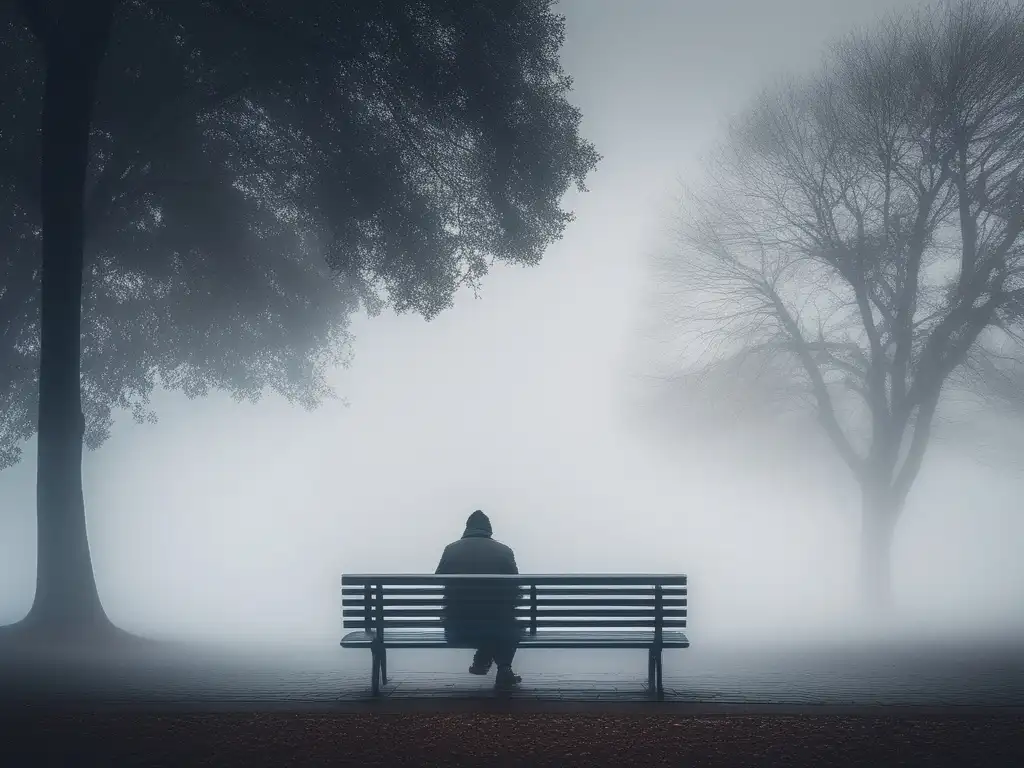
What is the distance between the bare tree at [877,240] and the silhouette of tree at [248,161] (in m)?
8.13

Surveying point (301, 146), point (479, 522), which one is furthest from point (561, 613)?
point (301, 146)

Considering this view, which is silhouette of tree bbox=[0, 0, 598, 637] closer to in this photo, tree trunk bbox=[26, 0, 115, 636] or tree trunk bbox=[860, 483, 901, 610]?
tree trunk bbox=[26, 0, 115, 636]

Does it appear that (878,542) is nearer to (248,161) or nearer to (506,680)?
(506,680)

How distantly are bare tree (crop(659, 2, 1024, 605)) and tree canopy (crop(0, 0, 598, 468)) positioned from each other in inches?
318

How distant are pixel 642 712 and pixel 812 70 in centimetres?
1829

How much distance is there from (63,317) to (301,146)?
4.90m

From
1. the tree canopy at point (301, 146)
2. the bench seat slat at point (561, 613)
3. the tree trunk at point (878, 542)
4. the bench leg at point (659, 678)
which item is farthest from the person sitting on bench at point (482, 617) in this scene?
the tree trunk at point (878, 542)

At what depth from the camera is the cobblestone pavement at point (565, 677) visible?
7324 millimetres

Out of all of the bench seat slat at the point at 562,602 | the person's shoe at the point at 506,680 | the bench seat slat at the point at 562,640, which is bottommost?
the person's shoe at the point at 506,680

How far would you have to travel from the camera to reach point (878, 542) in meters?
20.0

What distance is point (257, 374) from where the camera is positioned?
1917 centimetres

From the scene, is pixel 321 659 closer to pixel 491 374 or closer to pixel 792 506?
pixel 792 506

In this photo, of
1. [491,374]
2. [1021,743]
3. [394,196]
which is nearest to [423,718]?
[1021,743]

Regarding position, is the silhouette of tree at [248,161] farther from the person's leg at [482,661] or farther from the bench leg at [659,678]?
the bench leg at [659,678]
